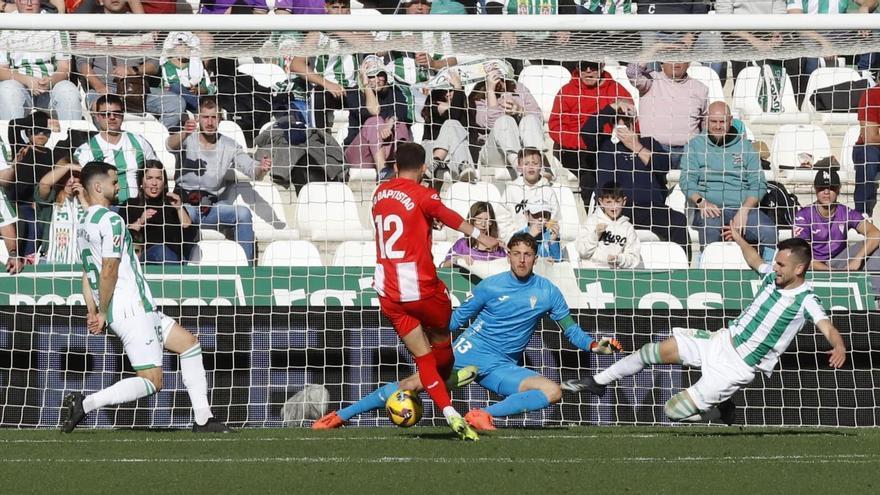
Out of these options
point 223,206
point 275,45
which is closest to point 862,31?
Answer: point 275,45

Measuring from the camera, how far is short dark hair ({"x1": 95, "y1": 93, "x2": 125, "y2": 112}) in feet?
35.6

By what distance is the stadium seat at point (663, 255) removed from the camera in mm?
10695

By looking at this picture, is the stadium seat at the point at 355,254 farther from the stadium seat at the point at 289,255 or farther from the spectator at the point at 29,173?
the spectator at the point at 29,173

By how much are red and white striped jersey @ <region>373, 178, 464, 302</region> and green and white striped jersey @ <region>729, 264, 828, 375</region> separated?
232 cm

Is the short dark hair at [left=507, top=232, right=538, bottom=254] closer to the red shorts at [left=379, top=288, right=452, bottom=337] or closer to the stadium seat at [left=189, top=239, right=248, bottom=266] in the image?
the red shorts at [left=379, top=288, right=452, bottom=337]

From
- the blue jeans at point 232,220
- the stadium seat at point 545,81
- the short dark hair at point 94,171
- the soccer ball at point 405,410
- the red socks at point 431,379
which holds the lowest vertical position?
the soccer ball at point 405,410

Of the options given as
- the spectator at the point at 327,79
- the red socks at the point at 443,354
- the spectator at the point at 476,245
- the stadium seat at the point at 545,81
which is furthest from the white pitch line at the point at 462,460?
the stadium seat at the point at 545,81

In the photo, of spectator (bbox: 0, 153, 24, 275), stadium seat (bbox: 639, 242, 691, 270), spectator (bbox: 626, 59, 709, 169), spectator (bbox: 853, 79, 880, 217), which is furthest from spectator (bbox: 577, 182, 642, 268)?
spectator (bbox: 0, 153, 24, 275)

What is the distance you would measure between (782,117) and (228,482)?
776 cm

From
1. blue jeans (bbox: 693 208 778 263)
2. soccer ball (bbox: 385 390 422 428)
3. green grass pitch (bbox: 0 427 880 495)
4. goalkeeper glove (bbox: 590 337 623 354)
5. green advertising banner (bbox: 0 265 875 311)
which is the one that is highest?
blue jeans (bbox: 693 208 778 263)

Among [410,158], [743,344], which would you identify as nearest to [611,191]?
[743,344]

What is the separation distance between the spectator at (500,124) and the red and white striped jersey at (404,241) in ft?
12.1

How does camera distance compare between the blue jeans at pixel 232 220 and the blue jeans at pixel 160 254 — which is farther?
the blue jeans at pixel 232 220

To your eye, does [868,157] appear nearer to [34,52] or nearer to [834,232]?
[834,232]
